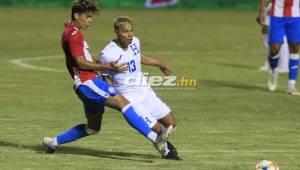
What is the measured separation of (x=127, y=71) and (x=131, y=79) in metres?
0.12

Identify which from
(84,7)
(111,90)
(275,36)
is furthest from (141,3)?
(111,90)

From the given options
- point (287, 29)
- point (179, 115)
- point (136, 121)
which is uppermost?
point (136, 121)

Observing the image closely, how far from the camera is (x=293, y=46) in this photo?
17.8 m

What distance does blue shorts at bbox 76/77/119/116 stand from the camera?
34.7 ft

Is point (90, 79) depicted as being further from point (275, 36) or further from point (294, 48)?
point (294, 48)

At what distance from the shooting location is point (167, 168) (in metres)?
10.1

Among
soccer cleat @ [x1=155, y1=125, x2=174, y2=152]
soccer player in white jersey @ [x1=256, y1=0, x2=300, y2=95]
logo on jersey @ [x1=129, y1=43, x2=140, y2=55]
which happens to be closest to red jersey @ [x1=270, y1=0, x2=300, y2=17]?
soccer player in white jersey @ [x1=256, y1=0, x2=300, y2=95]

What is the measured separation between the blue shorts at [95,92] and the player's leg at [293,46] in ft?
24.0

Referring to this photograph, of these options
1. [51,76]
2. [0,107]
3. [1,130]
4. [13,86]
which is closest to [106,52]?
[1,130]

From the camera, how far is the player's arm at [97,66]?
10391 millimetres

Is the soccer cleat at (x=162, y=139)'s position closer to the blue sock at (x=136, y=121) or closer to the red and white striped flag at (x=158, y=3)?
the blue sock at (x=136, y=121)

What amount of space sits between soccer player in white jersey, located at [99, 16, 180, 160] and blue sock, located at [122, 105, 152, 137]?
0.13 meters

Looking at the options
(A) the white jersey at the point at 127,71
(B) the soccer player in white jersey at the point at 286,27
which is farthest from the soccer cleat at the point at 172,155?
(B) the soccer player in white jersey at the point at 286,27

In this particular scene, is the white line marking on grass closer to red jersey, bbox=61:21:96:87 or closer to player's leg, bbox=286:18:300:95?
player's leg, bbox=286:18:300:95
